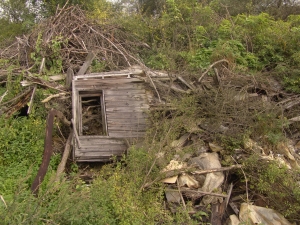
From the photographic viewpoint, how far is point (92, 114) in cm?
753

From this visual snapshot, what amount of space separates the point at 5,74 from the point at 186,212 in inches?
239

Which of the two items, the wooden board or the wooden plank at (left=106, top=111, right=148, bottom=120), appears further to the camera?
the wooden board

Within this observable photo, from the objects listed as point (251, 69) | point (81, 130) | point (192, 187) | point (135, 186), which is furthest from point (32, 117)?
point (251, 69)

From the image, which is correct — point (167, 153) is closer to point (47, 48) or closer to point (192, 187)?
point (192, 187)

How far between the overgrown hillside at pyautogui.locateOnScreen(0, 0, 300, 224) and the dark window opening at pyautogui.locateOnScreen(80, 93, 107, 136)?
39 centimetres

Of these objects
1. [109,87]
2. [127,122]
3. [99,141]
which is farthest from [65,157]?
[109,87]

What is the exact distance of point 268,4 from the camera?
16.3 meters

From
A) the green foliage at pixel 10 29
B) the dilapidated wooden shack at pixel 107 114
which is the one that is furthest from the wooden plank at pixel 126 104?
the green foliage at pixel 10 29

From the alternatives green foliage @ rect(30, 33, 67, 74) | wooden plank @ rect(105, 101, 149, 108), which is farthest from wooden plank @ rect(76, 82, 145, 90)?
green foliage @ rect(30, 33, 67, 74)

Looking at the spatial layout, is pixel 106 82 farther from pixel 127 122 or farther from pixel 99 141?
pixel 99 141

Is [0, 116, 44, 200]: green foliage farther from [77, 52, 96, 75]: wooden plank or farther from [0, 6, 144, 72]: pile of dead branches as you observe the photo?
[0, 6, 144, 72]: pile of dead branches

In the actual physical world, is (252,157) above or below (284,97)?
below

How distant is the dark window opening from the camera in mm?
7320

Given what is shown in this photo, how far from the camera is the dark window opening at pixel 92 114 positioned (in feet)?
24.0
